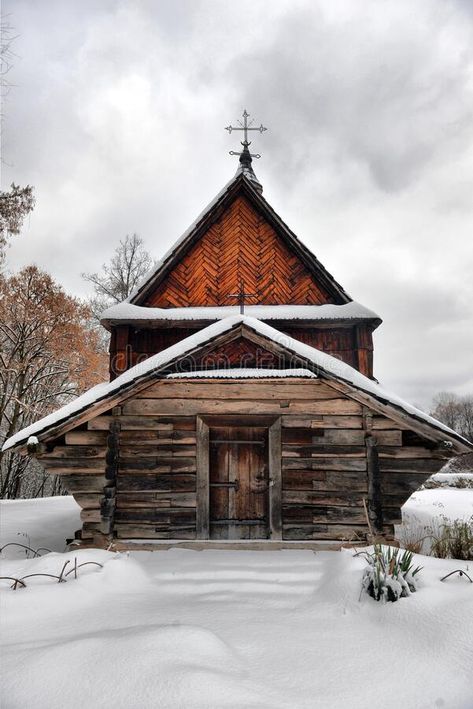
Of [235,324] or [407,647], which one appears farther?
[235,324]

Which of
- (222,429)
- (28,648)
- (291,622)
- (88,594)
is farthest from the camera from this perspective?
(222,429)

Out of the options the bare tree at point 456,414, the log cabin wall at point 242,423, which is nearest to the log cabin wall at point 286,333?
the log cabin wall at point 242,423

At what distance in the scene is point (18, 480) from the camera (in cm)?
1842

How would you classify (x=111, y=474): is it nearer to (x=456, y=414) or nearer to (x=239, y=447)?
(x=239, y=447)

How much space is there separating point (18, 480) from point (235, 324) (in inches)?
662

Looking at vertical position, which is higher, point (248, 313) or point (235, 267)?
point (235, 267)

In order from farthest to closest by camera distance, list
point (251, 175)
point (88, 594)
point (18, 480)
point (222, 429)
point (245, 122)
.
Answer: point (18, 480) → point (245, 122) → point (251, 175) → point (222, 429) → point (88, 594)

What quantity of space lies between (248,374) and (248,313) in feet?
10.5

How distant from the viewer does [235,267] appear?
409 inches

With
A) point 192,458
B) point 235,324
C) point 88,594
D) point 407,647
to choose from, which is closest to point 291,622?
point 407,647

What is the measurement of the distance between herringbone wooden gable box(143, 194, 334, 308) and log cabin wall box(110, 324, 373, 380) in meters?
0.79

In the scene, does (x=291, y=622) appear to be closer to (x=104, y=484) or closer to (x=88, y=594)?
(x=88, y=594)

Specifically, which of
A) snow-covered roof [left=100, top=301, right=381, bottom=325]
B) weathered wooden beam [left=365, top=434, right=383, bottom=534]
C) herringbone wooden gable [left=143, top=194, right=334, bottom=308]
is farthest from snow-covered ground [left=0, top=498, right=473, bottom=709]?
herringbone wooden gable [left=143, top=194, right=334, bottom=308]
